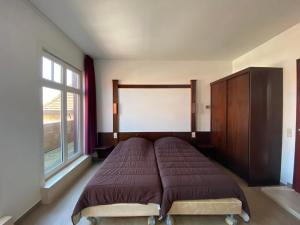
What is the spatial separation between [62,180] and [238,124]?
3.23 meters


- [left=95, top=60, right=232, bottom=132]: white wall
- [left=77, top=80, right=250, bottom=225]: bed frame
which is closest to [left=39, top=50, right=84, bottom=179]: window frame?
[left=95, top=60, right=232, bottom=132]: white wall

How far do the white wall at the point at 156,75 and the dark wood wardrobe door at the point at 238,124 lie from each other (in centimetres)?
92

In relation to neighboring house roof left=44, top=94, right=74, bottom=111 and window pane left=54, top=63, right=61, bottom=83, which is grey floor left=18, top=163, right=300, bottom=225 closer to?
neighboring house roof left=44, top=94, right=74, bottom=111

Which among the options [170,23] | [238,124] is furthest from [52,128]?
[238,124]

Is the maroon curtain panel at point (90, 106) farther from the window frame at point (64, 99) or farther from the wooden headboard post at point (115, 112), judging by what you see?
the wooden headboard post at point (115, 112)

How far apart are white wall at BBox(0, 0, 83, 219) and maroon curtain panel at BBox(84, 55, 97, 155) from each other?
149 centimetres

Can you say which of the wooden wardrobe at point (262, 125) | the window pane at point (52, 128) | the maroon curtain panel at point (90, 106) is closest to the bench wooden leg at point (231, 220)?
the wooden wardrobe at point (262, 125)

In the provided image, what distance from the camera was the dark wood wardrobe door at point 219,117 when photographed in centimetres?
391

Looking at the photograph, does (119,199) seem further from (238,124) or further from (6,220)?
(238,124)

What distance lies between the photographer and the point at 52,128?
9.95ft

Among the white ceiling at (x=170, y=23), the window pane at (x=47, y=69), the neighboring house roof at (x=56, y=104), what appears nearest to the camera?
the white ceiling at (x=170, y=23)

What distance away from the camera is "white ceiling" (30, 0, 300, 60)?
2.20 m

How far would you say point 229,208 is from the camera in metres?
2.00

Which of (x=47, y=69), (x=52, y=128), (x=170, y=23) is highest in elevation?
(x=170, y=23)
